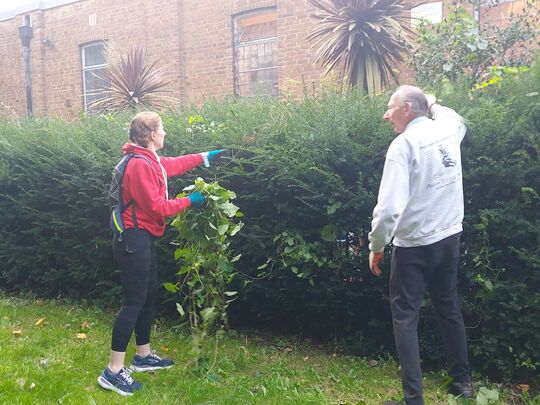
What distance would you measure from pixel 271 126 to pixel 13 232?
3.96 meters

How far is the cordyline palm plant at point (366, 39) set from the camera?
9.20 metres

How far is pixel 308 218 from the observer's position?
190 inches

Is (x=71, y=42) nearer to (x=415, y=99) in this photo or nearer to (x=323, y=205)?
(x=323, y=205)

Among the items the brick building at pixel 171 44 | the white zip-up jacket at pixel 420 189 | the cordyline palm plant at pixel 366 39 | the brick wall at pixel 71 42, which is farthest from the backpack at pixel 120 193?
the brick wall at pixel 71 42

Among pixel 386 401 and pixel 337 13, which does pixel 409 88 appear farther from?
pixel 337 13

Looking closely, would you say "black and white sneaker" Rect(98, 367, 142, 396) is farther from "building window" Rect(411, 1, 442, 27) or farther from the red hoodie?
"building window" Rect(411, 1, 442, 27)

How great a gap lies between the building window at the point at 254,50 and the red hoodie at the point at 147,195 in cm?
947

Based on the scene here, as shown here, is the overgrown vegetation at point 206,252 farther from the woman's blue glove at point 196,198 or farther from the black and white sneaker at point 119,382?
the black and white sneaker at point 119,382

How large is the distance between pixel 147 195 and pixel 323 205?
1479 millimetres

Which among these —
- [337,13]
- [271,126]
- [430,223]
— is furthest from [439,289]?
[337,13]

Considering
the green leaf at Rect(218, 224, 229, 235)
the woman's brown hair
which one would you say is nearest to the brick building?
the woman's brown hair

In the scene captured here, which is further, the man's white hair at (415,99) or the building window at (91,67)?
the building window at (91,67)

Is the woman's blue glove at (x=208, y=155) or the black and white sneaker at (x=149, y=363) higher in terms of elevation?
the woman's blue glove at (x=208, y=155)

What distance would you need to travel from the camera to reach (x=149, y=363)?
14.9 ft
